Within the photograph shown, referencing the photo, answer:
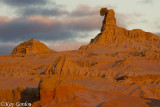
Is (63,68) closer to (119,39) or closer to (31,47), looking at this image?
(119,39)

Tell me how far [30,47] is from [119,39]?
15.5 metres

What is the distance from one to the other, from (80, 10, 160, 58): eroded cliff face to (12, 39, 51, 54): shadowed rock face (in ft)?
24.3

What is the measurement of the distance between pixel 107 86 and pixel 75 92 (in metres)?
3.81

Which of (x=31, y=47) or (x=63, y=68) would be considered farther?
(x=31, y=47)

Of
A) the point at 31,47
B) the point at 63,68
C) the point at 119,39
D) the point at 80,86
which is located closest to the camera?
the point at 80,86

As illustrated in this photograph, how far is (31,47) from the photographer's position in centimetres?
3891

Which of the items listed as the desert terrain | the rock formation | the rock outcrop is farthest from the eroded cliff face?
the rock formation

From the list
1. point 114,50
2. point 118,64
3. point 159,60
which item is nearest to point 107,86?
point 118,64

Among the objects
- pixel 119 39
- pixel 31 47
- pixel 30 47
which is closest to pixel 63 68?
pixel 119 39

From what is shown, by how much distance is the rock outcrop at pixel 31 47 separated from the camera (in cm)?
3838

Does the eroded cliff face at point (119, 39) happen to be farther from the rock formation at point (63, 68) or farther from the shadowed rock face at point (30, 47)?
the rock formation at point (63, 68)

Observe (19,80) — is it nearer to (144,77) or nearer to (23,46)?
(144,77)

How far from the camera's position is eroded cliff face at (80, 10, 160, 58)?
117 feet

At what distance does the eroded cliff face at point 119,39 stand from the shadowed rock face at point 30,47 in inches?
292
